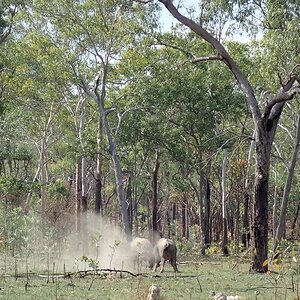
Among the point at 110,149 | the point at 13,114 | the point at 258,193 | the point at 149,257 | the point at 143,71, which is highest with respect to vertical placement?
the point at 143,71

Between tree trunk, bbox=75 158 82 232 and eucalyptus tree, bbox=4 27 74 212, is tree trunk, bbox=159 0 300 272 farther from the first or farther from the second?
tree trunk, bbox=75 158 82 232

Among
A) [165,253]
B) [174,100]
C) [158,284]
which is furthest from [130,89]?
[158,284]

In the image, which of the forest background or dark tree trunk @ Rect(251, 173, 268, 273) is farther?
the forest background

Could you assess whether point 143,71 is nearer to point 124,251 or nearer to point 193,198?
point 124,251

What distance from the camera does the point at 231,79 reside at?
26969 mm

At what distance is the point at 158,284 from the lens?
14.1 metres

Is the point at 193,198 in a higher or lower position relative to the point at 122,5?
lower

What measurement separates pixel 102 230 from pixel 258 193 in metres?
12.1

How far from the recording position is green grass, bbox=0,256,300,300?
1220 cm

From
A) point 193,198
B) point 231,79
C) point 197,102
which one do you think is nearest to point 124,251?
point 197,102

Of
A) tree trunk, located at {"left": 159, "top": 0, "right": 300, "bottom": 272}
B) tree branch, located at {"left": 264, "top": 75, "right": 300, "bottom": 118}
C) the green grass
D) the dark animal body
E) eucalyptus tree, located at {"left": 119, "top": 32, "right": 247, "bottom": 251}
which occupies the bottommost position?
the green grass

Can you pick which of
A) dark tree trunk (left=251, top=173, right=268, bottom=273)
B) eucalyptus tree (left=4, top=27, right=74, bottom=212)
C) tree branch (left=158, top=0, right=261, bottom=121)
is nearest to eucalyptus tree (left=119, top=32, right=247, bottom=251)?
eucalyptus tree (left=4, top=27, right=74, bottom=212)

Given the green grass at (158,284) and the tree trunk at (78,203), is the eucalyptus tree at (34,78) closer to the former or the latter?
the tree trunk at (78,203)

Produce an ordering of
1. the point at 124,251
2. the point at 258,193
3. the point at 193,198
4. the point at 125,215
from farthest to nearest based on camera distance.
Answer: the point at 193,198 < the point at 125,215 < the point at 124,251 < the point at 258,193
